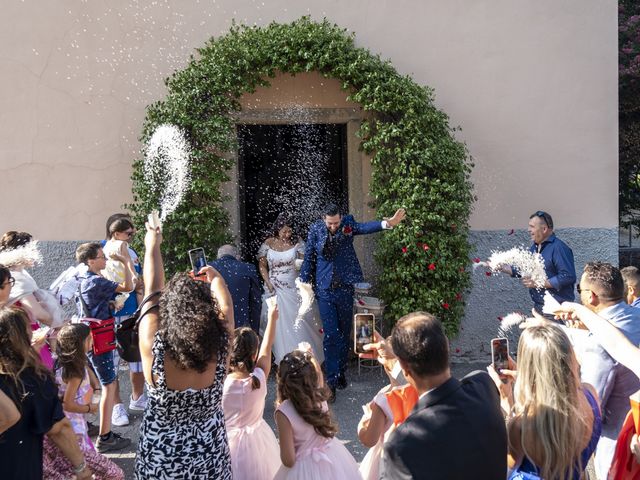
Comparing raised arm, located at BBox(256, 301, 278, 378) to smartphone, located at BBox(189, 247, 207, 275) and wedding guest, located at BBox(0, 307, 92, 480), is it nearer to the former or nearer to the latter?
smartphone, located at BBox(189, 247, 207, 275)

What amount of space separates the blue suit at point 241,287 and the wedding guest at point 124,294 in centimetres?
78

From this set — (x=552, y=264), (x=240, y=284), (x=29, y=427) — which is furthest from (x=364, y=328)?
(x=552, y=264)

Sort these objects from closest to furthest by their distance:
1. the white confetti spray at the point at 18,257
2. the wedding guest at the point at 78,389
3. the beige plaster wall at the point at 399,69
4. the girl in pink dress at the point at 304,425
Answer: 1. the girl in pink dress at the point at 304,425
2. the wedding guest at the point at 78,389
3. the white confetti spray at the point at 18,257
4. the beige plaster wall at the point at 399,69

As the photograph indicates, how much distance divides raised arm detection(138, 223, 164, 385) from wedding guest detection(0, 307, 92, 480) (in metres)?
0.46

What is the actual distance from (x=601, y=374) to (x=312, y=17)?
18.0 ft

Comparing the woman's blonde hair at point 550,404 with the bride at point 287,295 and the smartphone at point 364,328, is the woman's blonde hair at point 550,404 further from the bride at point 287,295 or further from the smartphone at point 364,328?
the bride at point 287,295

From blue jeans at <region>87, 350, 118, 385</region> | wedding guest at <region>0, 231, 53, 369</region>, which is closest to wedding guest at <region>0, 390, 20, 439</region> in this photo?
wedding guest at <region>0, 231, 53, 369</region>

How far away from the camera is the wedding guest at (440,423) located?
217cm

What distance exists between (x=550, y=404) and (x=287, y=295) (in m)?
4.83

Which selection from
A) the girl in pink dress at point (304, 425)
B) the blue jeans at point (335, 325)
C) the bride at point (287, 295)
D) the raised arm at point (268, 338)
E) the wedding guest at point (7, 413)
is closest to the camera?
the wedding guest at point (7, 413)

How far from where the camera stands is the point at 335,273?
6383mm

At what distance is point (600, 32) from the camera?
753cm

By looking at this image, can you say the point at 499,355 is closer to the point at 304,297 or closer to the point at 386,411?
the point at 386,411

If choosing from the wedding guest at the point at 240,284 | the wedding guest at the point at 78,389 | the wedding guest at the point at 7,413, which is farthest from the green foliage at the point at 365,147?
the wedding guest at the point at 7,413
